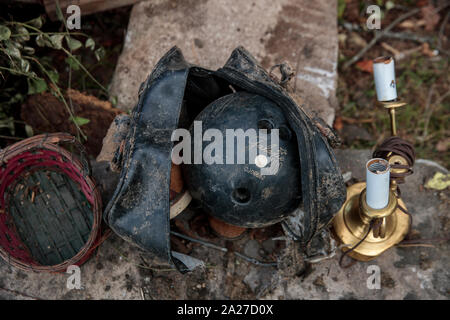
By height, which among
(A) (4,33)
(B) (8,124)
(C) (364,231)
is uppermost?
(A) (4,33)

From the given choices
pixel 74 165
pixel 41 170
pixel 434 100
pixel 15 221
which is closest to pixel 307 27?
pixel 434 100

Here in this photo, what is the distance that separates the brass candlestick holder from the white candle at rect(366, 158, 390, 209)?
0.17ft

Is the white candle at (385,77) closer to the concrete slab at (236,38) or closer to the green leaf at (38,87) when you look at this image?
the concrete slab at (236,38)

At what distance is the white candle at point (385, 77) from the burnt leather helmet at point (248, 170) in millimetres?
591

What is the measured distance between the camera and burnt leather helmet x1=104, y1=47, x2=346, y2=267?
6.68 ft

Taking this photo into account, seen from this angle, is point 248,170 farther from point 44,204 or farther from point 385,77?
point 44,204

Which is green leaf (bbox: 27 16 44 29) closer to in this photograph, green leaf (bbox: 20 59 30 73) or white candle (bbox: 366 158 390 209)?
green leaf (bbox: 20 59 30 73)

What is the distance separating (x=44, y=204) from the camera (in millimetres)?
2713

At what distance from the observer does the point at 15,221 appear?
266cm

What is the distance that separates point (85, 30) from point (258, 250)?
7.11 ft

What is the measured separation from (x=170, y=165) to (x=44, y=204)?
1.17 metres

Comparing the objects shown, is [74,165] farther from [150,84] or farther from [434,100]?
[434,100]

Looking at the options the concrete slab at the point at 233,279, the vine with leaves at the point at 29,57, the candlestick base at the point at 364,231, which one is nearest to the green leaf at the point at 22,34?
the vine with leaves at the point at 29,57

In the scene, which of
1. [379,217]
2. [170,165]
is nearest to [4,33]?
[170,165]
